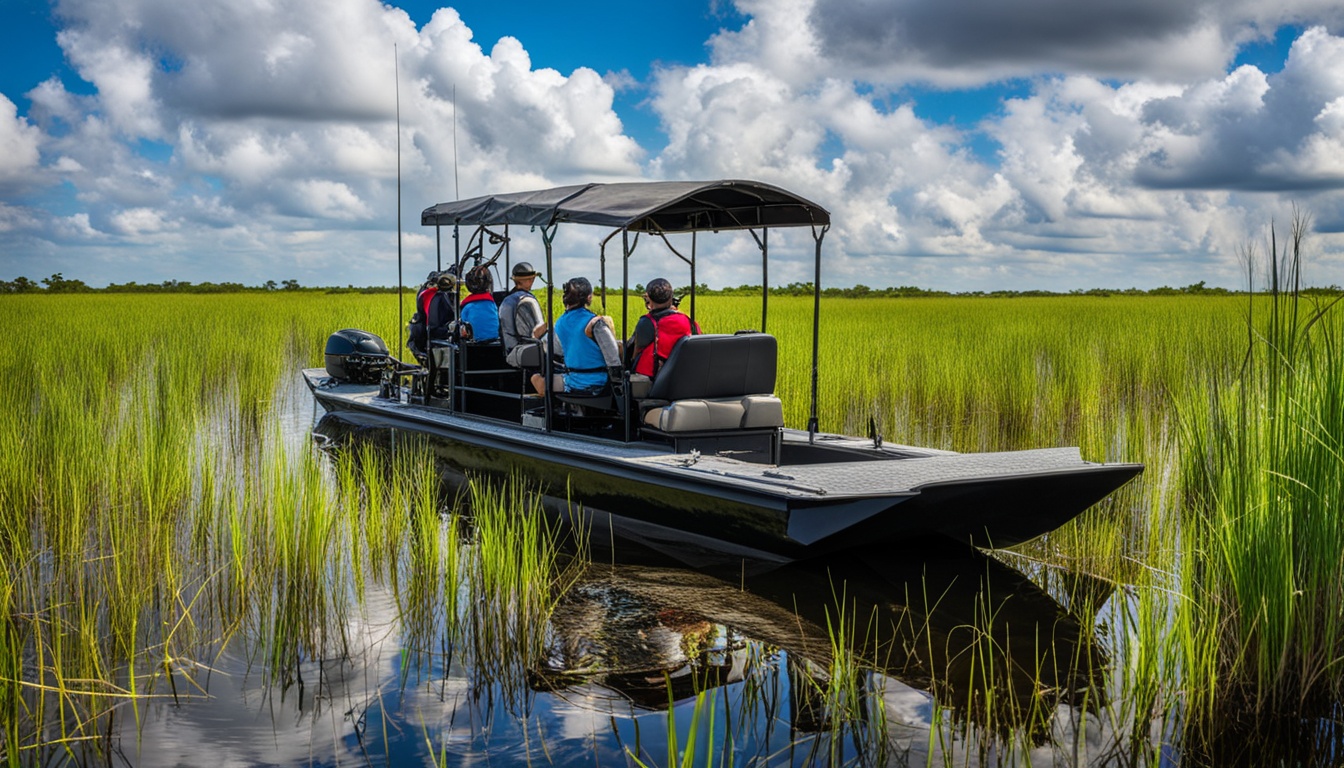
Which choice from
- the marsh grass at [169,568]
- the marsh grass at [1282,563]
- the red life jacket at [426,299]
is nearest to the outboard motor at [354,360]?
the red life jacket at [426,299]

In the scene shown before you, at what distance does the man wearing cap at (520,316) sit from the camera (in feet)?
30.8

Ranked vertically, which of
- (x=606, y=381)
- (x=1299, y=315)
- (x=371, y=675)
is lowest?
(x=371, y=675)

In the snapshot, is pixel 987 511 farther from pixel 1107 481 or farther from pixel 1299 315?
pixel 1299 315

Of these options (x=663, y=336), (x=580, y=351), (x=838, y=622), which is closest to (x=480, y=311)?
(x=580, y=351)

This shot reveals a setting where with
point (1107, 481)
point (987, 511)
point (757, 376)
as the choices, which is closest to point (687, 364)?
point (757, 376)

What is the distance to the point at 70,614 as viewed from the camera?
5281mm

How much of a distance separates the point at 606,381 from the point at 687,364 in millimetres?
1064

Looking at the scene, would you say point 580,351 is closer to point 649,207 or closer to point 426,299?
point 649,207

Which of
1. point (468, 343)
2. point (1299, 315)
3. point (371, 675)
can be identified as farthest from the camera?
point (468, 343)

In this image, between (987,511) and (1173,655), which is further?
(987,511)

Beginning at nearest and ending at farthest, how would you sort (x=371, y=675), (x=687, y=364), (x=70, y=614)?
(x=371, y=675) < (x=70, y=614) < (x=687, y=364)

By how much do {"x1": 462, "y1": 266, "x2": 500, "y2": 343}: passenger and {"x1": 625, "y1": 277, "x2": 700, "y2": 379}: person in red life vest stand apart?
2.50m

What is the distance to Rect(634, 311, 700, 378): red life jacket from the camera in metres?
7.81

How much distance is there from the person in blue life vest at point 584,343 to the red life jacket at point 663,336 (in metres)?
0.25
